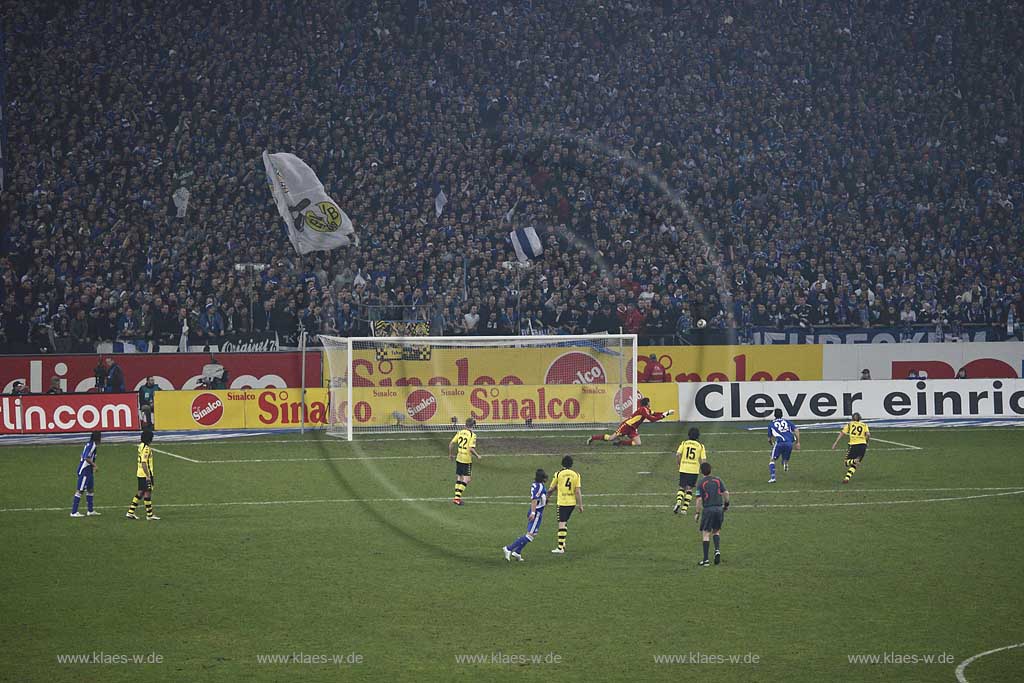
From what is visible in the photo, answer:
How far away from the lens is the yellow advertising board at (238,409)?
117 ft

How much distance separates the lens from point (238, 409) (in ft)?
119

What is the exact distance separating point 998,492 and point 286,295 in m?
20.6

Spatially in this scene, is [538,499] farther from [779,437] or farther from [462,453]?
[779,437]

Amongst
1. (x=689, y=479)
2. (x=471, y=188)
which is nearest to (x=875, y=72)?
(x=471, y=188)

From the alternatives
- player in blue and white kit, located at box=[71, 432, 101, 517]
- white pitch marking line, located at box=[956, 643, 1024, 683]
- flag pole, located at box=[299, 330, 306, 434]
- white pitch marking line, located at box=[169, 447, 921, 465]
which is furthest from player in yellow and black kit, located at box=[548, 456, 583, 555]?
flag pole, located at box=[299, 330, 306, 434]

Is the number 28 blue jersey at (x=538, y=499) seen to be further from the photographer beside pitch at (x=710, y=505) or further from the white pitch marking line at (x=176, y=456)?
the white pitch marking line at (x=176, y=456)

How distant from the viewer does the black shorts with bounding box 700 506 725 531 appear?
59.4 feet

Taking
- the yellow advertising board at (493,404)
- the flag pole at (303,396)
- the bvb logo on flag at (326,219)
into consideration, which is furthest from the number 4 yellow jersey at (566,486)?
the bvb logo on flag at (326,219)

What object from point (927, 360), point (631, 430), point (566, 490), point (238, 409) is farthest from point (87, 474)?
point (927, 360)

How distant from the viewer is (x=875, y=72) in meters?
49.2

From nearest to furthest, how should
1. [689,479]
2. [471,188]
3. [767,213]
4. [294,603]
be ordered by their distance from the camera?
1. [294,603]
2. [689,479]
3. [471,188]
4. [767,213]

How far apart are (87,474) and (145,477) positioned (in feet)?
4.50

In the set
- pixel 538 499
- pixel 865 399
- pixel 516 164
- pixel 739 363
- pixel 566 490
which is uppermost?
pixel 516 164

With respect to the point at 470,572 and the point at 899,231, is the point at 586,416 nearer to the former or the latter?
the point at 899,231
